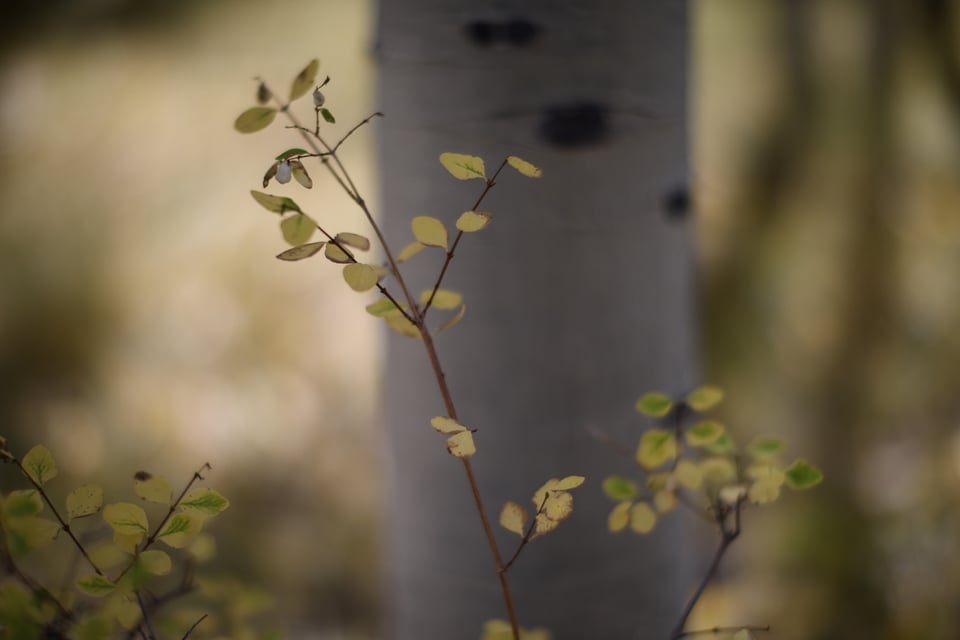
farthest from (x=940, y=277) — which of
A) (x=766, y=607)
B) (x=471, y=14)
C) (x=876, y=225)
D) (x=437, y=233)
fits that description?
(x=437, y=233)

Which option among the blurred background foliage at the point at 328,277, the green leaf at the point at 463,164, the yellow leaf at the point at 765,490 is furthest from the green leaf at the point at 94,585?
the blurred background foliage at the point at 328,277

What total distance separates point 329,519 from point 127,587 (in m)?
1.76

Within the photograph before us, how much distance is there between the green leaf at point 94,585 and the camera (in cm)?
46

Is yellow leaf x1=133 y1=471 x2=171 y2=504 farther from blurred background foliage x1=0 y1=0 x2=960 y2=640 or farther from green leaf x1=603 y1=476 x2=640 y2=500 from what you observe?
blurred background foliage x1=0 y1=0 x2=960 y2=640

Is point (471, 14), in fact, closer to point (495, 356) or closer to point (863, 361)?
point (495, 356)

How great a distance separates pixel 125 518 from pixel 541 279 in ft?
1.33

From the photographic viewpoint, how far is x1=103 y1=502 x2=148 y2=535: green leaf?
471mm

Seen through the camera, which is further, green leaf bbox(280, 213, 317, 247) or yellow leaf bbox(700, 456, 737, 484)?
yellow leaf bbox(700, 456, 737, 484)

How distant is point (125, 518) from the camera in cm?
48

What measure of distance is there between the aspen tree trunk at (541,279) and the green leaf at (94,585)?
365 mm

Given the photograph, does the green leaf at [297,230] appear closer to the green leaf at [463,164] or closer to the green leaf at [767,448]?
the green leaf at [463,164]

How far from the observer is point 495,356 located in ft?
2.41

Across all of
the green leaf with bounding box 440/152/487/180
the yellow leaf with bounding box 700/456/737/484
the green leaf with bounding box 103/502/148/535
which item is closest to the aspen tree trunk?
the yellow leaf with bounding box 700/456/737/484

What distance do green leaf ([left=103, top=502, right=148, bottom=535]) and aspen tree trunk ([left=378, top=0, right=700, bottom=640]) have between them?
0.34 m
